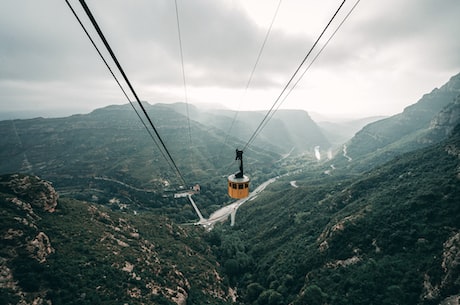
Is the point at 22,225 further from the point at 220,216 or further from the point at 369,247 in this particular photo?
the point at 220,216

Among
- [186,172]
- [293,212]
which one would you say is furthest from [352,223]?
[186,172]

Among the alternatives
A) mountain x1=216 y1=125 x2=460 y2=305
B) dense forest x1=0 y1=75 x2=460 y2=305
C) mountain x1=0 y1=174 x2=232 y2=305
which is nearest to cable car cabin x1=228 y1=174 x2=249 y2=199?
mountain x1=0 y1=174 x2=232 y2=305

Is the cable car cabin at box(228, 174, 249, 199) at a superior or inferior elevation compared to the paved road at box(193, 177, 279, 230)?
superior

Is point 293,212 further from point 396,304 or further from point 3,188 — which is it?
point 3,188

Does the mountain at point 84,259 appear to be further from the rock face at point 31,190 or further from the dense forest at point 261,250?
the dense forest at point 261,250

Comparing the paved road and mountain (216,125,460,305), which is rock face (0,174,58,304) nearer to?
mountain (216,125,460,305)
